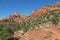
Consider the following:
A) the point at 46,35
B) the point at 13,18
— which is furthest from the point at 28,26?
the point at 13,18

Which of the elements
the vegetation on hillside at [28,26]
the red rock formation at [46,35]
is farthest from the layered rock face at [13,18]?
the red rock formation at [46,35]

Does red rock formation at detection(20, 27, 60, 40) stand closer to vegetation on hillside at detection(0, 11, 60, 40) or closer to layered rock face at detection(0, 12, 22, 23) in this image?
vegetation on hillside at detection(0, 11, 60, 40)

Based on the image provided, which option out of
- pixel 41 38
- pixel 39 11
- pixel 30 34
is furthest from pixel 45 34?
pixel 39 11

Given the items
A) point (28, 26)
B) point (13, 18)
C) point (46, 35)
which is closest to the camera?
point (46, 35)

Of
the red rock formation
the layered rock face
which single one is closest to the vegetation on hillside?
the red rock formation

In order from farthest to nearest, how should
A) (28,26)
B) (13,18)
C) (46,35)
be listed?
(13,18) → (28,26) → (46,35)

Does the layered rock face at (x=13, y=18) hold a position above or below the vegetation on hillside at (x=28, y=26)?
above

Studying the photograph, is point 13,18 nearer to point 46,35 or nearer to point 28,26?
point 28,26

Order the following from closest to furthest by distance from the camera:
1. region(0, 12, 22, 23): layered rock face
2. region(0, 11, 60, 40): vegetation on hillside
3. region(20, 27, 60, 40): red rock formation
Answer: region(20, 27, 60, 40): red rock formation
region(0, 11, 60, 40): vegetation on hillside
region(0, 12, 22, 23): layered rock face

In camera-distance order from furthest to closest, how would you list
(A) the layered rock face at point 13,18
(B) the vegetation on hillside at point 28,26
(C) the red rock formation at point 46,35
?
1. (A) the layered rock face at point 13,18
2. (B) the vegetation on hillside at point 28,26
3. (C) the red rock formation at point 46,35

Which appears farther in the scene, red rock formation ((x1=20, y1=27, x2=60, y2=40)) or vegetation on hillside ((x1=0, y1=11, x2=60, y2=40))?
vegetation on hillside ((x1=0, y1=11, x2=60, y2=40))

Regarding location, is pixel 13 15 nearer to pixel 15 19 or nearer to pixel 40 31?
pixel 15 19

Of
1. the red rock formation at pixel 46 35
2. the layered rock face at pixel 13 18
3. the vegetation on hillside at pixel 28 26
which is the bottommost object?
the red rock formation at pixel 46 35

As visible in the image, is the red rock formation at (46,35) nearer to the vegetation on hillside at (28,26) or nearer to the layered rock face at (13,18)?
the vegetation on hillside at (28,26)
